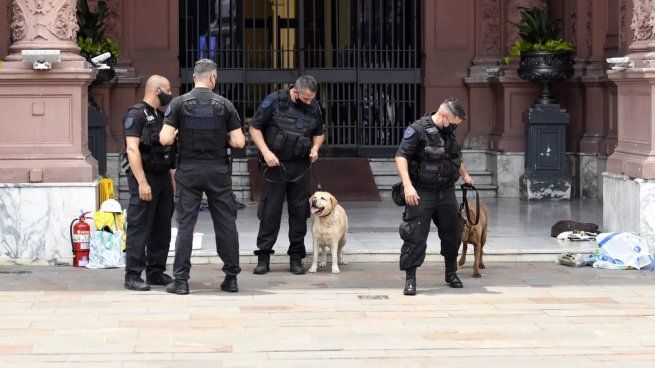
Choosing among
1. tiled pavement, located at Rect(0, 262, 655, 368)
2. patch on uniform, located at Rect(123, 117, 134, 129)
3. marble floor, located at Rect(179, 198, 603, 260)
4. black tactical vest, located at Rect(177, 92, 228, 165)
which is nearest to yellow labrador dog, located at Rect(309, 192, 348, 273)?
tiled pavement, located at Rect(0, 262, 655, 368)

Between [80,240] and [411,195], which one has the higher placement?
[411,195]

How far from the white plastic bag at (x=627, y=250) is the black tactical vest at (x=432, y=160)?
248 cm

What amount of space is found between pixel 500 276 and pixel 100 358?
196 inches

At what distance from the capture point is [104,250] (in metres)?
13.7

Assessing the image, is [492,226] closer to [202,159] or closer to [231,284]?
[231,284]

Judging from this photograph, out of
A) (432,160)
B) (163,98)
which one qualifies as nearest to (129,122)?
(163,98)

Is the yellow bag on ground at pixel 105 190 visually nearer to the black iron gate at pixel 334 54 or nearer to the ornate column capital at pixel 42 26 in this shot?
the ornate column capital at pixel 42 26

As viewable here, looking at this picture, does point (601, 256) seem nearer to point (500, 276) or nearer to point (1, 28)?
point (500, 276)

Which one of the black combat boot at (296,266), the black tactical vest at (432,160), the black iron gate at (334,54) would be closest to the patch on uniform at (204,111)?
the black tactical vest at (432,160)

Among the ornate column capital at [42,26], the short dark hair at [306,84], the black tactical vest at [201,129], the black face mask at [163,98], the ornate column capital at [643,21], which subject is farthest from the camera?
the ornate column capital at [643,21]

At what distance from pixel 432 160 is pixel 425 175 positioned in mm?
138

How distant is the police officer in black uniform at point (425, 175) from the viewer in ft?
39.5

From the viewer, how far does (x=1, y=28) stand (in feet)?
52.1

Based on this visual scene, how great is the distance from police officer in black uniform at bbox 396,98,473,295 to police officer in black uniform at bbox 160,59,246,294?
1.41 m
